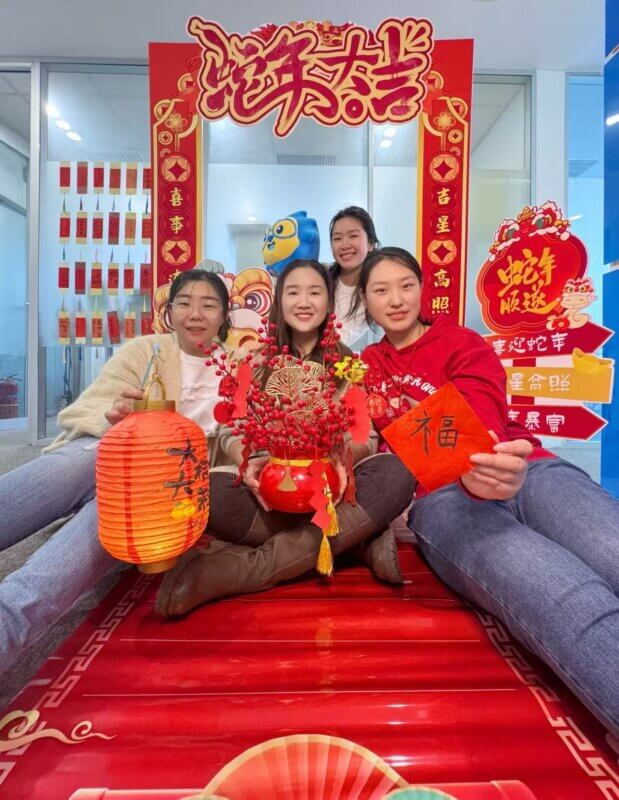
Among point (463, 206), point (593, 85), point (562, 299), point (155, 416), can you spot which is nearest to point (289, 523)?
point (155, 416)

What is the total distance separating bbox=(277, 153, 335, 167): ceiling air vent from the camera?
275 centimetres

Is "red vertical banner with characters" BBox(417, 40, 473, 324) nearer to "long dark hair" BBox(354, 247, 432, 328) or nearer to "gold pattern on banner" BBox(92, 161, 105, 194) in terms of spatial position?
"long dark hair" BBox(354, 247, 432, 328)

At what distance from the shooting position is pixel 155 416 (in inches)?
25.6

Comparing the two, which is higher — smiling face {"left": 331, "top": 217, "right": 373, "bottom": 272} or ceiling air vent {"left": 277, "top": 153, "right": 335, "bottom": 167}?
ceiling air vent {"left": 277, "top": 153, "right": 335, "bottom": 167}

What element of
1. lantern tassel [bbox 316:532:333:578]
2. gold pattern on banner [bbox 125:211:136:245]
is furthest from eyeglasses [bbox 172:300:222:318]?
gold pattern on banner [bbox 125:211:136:245]

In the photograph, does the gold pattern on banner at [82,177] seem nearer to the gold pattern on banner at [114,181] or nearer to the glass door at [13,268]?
the gold pattern on banner at [114,181]

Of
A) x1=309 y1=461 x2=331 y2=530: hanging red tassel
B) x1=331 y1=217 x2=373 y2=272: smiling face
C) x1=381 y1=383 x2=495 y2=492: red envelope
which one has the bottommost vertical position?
x1=309 y1=461 x2=331 y2=530: hanging red tassel

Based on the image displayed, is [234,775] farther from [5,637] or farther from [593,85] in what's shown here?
[593,85]

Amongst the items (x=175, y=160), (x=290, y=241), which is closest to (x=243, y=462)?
(x=290, y=241)

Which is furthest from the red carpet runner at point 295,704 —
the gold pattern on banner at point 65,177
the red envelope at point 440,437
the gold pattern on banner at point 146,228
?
the gold pattern on banner at point 65,177

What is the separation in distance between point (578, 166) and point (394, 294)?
11.4 feet

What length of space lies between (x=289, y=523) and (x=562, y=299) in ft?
4.02

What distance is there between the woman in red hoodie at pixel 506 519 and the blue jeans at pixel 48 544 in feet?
2.15

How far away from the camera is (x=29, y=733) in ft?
1.85
